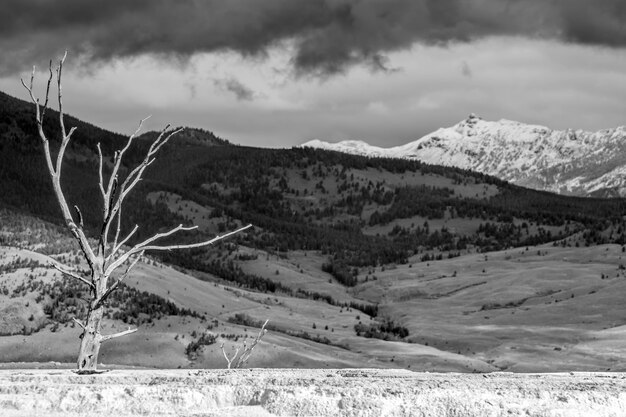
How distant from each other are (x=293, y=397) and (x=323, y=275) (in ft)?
329

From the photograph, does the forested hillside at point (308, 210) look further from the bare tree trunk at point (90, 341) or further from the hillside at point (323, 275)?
the bare tree trunk at point (90, 341)

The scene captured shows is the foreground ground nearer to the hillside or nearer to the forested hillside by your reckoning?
the hillside

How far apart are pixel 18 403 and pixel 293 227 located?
13632 cm

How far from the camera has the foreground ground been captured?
12.4 meters

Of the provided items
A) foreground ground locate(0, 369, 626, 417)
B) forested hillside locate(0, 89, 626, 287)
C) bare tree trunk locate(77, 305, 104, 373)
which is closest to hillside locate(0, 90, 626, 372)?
forested hillside locate(0, 89, 626, 287)

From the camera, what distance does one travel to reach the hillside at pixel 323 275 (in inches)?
1896

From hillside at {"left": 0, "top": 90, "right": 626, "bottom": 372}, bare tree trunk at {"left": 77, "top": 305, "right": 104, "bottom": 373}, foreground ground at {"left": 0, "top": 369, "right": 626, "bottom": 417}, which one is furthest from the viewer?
hillside at {"left": 0, "top": 90, "right": 626, "bottom": 372}

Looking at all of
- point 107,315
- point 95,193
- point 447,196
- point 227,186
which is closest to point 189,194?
point 95,193

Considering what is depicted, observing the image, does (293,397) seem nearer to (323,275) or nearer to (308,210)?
(323,275)

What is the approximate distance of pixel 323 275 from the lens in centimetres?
11281

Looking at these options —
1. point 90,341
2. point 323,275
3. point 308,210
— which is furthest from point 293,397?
point 308,210

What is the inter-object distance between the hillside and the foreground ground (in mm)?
29300

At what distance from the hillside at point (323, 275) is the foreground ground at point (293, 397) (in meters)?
29.3

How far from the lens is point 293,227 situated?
14862cm
